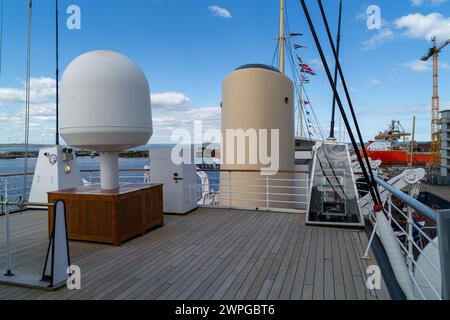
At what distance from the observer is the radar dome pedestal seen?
12.8ft

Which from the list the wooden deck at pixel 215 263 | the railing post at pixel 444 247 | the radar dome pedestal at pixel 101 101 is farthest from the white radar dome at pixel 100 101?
the railing post at pixel 444 247

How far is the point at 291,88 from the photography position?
768cm

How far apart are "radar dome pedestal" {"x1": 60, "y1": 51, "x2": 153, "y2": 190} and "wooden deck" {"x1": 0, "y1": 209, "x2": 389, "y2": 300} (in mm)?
1577

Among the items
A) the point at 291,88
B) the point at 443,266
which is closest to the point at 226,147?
the point at 291,88

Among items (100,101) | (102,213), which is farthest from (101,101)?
(102,213)

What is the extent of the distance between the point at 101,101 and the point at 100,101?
0.01 metres

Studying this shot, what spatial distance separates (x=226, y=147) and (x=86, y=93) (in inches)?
160

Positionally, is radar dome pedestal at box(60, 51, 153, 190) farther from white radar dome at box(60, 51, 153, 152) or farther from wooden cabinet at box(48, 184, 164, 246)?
wooden cabinet at box(48, 184, 164, 246)

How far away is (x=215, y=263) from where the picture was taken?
11.3ft

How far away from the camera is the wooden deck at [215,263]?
2.71m

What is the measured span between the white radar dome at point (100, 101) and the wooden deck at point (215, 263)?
159cm

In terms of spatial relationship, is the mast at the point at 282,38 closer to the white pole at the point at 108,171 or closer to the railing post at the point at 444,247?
the white pole at the point at 108,171
